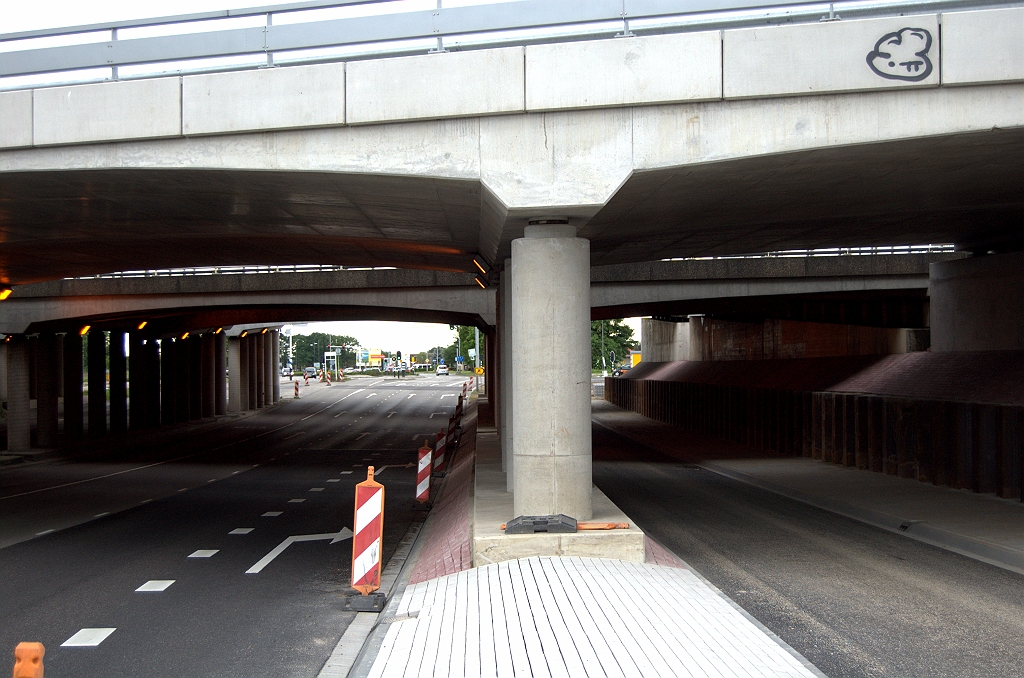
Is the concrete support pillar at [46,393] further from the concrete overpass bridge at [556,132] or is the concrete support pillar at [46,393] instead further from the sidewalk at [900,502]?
the sidewalk at [900,502]

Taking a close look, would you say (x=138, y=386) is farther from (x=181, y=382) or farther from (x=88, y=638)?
(x=88, y=638)

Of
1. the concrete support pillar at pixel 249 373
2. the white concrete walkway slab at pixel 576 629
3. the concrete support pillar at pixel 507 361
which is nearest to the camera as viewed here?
the white concrete walkway slab at pixel 576 629

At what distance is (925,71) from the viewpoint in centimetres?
896

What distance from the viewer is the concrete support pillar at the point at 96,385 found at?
3638 cm

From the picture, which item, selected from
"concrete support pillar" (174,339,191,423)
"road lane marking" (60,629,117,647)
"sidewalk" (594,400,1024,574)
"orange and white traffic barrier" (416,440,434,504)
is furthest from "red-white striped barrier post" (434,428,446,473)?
"concrete support pillar" (174,339,191,423)

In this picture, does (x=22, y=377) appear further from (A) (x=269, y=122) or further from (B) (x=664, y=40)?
(B) (x=664, y=40)

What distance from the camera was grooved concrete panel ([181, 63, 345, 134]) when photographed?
32.3 feet

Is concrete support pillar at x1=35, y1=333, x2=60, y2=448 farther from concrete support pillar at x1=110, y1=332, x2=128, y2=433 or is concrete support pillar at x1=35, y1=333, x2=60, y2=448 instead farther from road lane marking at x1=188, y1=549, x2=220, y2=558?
road lane marking at x1=188, y1=549, x2=220, y2=558

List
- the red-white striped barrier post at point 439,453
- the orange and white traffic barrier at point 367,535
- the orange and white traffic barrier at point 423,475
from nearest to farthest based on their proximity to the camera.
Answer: the orange and white traffic barrier at point 367,535
the orange and white traffic barrier at point 423,475
the red-white striped barrier post at point 439,453

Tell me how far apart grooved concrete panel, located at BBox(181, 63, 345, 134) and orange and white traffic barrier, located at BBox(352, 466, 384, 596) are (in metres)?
4.22

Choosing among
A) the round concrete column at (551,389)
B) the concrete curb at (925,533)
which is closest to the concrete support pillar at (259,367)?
the concrete curb at (925,533)

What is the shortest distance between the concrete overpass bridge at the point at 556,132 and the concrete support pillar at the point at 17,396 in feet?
67.9

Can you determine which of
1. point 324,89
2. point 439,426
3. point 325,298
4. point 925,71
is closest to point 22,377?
point 325,298

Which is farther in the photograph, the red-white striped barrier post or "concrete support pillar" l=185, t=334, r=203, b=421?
"concrete support pillar" l=185, t=334, r=203, b=421
